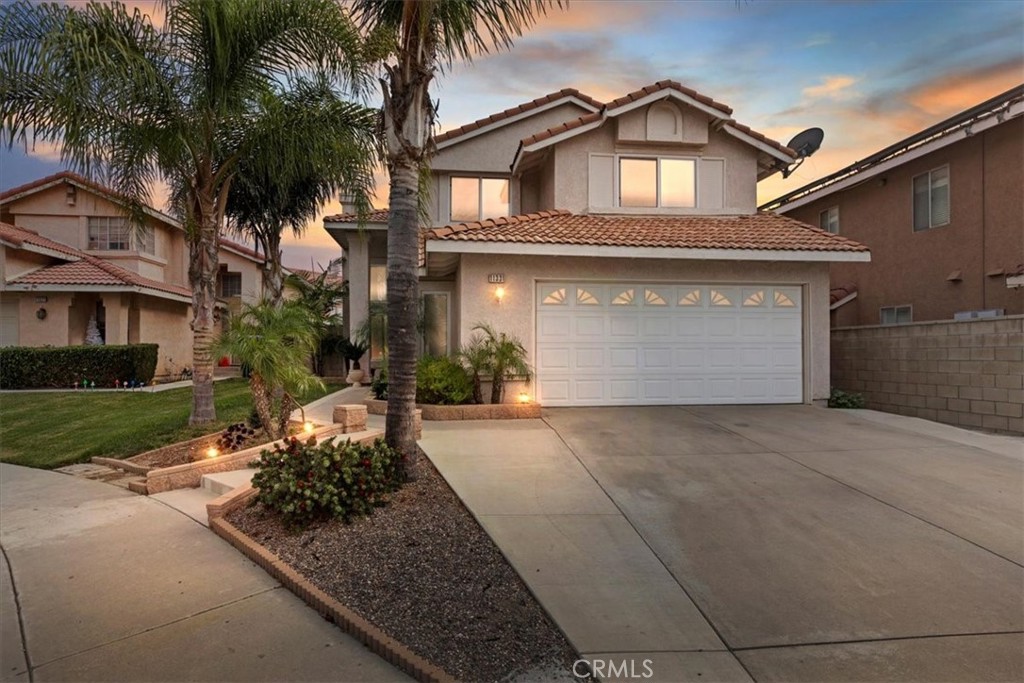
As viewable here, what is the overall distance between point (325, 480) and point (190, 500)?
241 centimetres

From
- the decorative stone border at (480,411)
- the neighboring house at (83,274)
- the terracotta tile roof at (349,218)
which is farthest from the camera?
the neighboring house at (83,274)

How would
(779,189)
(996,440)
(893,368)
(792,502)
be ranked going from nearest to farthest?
(792,502) → (996,440) → (893,368) → (779,189)

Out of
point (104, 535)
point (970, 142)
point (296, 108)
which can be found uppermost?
point (970, 142)

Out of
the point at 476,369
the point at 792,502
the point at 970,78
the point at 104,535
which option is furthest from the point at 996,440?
the point at 104,535

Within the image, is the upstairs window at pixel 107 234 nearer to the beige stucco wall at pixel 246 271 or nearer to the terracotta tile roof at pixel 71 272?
the terracotta tile roof at pixel 71 272

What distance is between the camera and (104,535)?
16.7 feet

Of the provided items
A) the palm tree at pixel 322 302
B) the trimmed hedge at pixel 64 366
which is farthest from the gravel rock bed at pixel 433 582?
the trimmed hedge at pixel 64 366

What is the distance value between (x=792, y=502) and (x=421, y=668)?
4198mm

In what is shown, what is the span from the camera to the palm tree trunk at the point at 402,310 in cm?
559

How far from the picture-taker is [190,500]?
610 centimetres

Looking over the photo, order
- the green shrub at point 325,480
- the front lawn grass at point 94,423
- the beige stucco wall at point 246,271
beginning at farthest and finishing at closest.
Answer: the beige stucco wall at point 246,271, the front lawn grass at point 94,423, the green shrub at point 325,480

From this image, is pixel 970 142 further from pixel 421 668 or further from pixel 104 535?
pixel 104 535

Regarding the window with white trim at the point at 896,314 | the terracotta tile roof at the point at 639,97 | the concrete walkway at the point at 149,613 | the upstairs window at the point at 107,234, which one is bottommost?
the concrete walkway at the point at 149,613

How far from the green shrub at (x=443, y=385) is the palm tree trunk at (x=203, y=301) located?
350 centimetres
